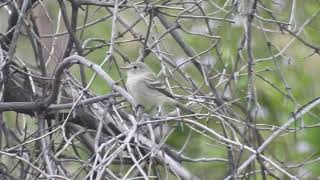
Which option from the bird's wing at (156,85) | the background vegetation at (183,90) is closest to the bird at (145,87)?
the bird's wing at (156,85)

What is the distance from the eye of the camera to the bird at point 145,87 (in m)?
5.22

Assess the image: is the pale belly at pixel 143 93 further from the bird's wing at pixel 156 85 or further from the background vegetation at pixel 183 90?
the background vegetation at pixel 183 90

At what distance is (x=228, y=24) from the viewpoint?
4.51m

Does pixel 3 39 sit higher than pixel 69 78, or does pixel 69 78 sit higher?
pixel 3 39

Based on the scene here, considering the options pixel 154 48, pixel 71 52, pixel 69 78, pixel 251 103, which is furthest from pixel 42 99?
pixel 251 103

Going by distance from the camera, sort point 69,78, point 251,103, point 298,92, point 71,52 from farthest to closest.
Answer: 1. point 298,92
2. point 71,52
3. point 69,78
4. point 251,103

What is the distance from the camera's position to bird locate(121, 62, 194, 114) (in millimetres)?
5219

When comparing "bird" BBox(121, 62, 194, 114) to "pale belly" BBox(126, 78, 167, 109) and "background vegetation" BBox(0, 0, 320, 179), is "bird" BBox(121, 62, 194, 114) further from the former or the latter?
"background vegetation" BBox(0, 0, 320, 179)

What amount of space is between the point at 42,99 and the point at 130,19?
1.90 meters

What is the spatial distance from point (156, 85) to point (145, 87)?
256 millimetres

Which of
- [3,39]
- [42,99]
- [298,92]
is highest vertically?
[3,39]

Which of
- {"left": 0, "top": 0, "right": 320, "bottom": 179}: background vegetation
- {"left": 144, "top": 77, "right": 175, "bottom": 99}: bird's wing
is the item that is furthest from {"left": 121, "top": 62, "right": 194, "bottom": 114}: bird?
{"left": 0, "top": 0, "right": 320, "bottom": 179}: background vegetation

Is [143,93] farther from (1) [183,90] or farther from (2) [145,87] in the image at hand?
(1) [183,90]

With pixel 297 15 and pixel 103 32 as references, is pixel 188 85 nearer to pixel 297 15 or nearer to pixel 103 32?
pixel 297 15
